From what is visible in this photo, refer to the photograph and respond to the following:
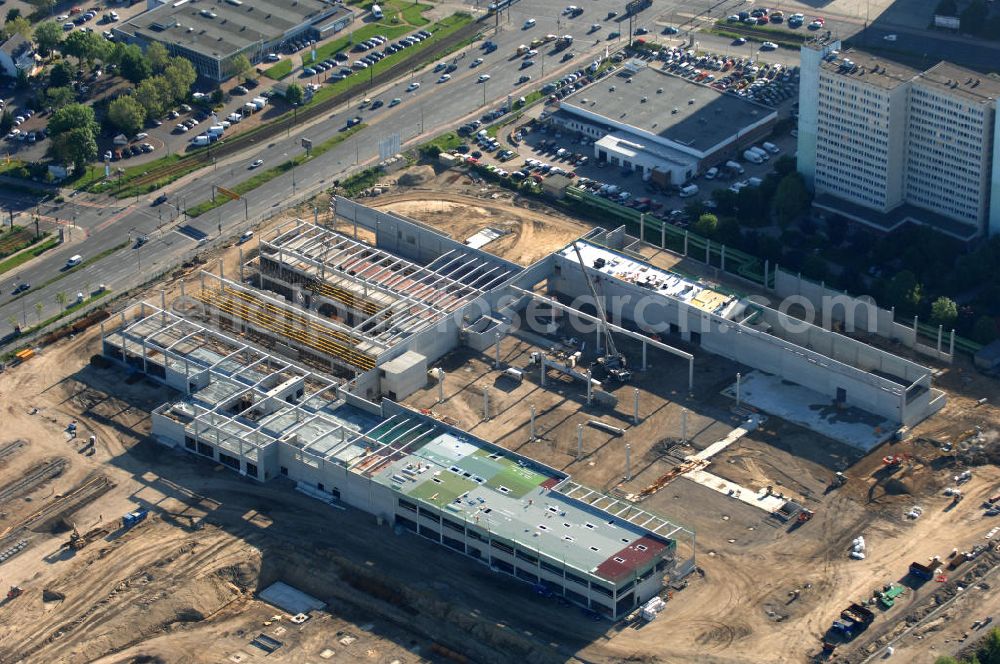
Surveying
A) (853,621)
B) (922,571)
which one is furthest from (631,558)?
(922,571)

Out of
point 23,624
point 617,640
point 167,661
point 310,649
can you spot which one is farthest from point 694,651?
point 23,624

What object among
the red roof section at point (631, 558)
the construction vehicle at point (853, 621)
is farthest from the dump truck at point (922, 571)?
the red roof section at point (631, 558)

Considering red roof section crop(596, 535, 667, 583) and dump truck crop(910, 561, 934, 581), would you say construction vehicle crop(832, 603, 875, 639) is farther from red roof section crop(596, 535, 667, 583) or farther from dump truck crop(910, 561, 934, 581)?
red roof section crop(596, 535, 667, 583)

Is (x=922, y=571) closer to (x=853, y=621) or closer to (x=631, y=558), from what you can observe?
(x=853, y=621)

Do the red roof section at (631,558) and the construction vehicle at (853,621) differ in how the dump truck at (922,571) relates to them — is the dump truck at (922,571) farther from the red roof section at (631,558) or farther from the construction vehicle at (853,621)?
the red roof section at (631,558)

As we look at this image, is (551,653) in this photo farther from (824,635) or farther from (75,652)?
(75,652)

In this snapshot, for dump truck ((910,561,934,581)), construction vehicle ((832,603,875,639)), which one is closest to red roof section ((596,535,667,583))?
construction vehicle ((832,603,875,639))

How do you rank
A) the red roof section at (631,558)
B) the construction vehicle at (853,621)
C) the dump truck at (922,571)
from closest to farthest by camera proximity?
the construction vehicle at (853,621) → the red roof section at (631,558) → the dump truck at (922,571)
